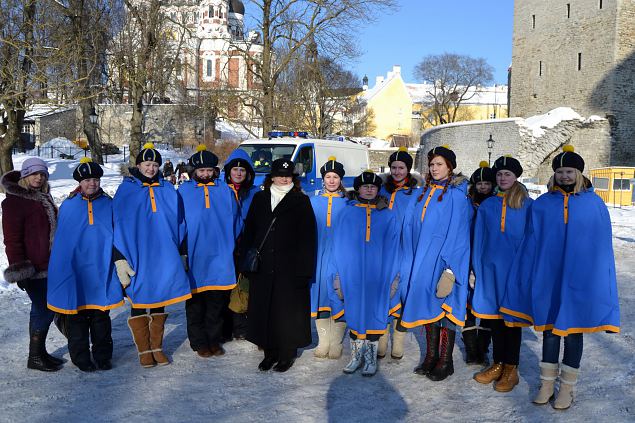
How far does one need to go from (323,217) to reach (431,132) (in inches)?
1624

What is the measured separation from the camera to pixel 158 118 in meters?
51.2

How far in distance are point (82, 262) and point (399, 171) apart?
280cm

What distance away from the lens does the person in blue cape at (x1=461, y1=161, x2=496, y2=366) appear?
16.8 ft

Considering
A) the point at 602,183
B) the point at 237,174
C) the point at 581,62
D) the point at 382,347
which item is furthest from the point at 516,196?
the point at 581,62

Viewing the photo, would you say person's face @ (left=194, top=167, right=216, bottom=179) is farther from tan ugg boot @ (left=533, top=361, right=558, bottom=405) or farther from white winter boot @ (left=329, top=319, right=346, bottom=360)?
tan ugg boot @ (left=533, top=361, right=558, bottom=405)

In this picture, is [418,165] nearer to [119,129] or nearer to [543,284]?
[119,129]

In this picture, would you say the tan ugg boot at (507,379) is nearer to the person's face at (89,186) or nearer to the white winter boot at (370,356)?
the white winter boot at (370,356)

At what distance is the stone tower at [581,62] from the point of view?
1348 inches

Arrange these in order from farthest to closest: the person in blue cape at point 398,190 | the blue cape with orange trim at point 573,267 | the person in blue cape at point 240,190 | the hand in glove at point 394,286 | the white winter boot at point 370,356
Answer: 1. the person in blue cape at point 240,190
2. the person in blue cape at point 398,190
3. the white winter boot at point 370,356
4. the hand in glove at point 394,286
5. the blue cape with orange trim at point 573,267

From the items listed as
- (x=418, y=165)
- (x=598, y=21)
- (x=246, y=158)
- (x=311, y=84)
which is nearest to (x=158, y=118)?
(x=418, y=165)

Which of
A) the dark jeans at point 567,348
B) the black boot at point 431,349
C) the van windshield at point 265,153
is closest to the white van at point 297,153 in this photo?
the van windshield at point 265,153

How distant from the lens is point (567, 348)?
422cm

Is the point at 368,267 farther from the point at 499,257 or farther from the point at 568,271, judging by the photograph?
the point at 568,271

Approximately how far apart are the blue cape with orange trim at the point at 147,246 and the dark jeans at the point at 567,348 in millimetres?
2923
